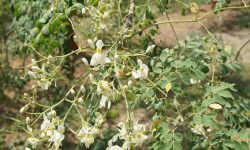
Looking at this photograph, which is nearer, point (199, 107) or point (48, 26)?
point (199, 107)

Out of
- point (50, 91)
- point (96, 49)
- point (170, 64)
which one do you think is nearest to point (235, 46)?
point (50, 91)

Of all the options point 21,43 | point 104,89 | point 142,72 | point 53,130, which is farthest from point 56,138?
point 21,43

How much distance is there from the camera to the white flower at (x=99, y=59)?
55.3 inches

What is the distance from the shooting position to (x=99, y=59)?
141 cm

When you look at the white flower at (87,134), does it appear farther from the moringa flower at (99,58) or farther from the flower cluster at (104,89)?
the moringa flower at (99,58)

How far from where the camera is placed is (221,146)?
5.17 ft

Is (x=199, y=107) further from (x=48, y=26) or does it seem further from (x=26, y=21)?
(x=26, y=21)

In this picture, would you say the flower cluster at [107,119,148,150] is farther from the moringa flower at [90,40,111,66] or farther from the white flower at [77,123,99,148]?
the moringa flower at [90,40,111,66]

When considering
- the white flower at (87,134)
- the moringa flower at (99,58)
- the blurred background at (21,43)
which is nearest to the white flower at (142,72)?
the moringa flower at (99,58)

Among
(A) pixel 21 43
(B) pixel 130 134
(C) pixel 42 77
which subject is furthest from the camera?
(A) pixel 21 43

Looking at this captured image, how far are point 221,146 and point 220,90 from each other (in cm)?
19

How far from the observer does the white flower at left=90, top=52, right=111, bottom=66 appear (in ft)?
4.61

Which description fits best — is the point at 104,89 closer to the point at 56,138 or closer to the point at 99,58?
the point at 99,58

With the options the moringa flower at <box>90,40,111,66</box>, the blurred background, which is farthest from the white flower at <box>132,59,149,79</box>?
the blurred background
